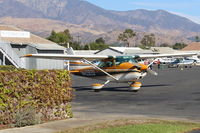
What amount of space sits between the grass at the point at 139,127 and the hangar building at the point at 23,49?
36.6 metres

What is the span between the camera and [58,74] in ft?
46.2

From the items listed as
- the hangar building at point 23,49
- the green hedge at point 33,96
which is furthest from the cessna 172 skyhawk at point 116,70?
the hangar building at point 23,49

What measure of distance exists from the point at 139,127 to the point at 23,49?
4448cm

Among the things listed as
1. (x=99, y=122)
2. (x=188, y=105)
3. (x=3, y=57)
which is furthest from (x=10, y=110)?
(x=3, y=57)

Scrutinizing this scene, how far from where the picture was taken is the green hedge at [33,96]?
41.3 feet

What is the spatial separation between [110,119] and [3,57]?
36.0 m

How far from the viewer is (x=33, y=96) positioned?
1338 cm

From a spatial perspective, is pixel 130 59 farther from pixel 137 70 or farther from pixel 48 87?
pixel 48 87

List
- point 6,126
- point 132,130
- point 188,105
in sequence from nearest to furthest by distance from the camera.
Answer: point 132,130
point 6,126
point 188,105

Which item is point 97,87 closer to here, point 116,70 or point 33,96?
point 116,70

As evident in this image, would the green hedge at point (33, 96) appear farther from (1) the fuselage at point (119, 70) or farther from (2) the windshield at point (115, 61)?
(2) the windshield at point (115, 61)

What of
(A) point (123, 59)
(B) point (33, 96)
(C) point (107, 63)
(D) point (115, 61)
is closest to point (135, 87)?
(A) point (123, 59)

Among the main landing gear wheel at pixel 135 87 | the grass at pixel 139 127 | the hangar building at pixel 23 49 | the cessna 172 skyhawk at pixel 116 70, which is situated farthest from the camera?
the hangar building at pixel 23 49

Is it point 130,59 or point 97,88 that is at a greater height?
point 130,59
